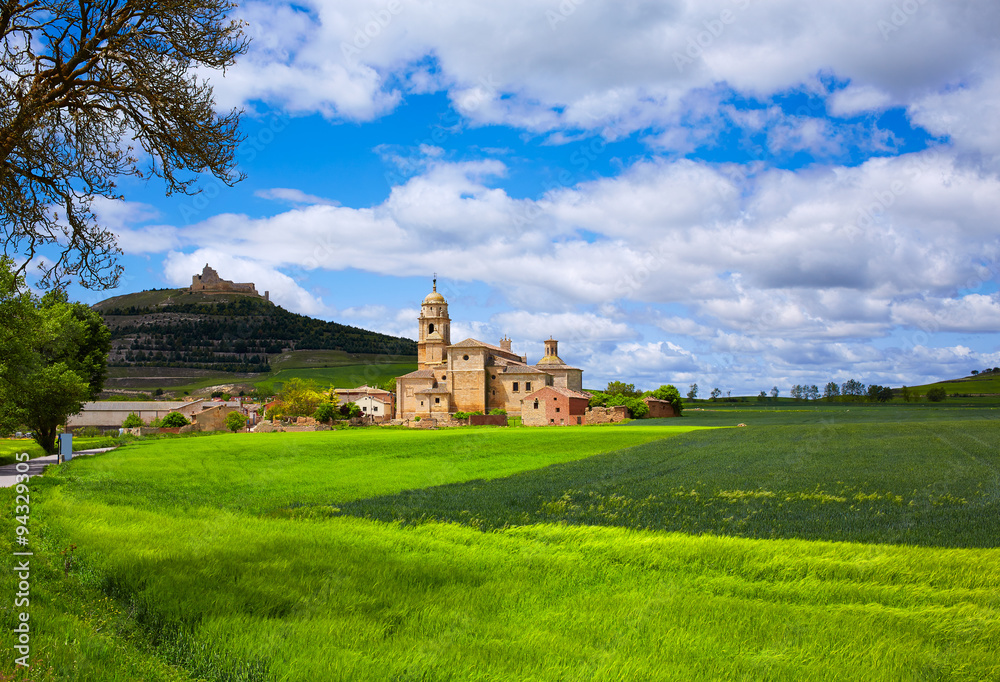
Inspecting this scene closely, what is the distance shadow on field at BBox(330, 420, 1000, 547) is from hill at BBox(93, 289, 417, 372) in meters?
150

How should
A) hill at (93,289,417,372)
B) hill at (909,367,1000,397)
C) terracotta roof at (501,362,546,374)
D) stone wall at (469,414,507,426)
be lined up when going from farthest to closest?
hill at (93,289,417,372) → hill at (909,367,1000,397) → terracotta roof at (501,362,546,374) → stone wall at (469,414,507,426)

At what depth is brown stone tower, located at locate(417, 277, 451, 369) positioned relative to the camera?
287ft

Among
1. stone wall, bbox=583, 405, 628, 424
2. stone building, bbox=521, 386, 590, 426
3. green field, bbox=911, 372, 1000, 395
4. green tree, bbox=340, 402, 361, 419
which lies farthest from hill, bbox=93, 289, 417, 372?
green field, bbox=911, 372, 1000, 395

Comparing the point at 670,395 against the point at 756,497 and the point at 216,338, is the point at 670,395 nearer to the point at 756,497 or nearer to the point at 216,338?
the point at 756,497

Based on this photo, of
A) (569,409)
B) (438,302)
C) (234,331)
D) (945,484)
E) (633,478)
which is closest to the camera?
(945,484)

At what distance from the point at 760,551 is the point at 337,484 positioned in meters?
14.3

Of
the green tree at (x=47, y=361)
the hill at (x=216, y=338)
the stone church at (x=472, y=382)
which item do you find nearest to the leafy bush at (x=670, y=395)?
the stone church at (x=472, y=382)

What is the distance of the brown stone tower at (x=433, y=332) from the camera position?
8756 centimetres

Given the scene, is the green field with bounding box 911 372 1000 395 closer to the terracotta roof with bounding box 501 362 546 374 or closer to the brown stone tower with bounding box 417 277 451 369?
the terracotta roof with bounding box 501 362 546 374

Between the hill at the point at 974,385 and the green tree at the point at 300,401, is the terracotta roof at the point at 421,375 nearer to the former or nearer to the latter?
the green tree at the point at 300,401

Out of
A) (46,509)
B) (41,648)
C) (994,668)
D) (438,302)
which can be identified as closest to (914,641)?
(994,668)

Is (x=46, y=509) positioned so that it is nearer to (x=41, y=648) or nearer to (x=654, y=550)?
(x=41, y=648)

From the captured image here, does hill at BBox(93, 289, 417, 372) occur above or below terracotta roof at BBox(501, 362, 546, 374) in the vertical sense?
above

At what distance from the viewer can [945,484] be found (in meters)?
17.4
